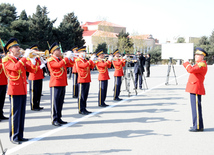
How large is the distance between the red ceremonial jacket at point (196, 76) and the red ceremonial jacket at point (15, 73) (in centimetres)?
372

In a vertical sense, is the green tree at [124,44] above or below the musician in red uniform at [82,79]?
above

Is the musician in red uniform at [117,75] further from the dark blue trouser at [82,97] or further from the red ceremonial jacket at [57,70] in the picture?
the red ceremonial jacket at [57,70]

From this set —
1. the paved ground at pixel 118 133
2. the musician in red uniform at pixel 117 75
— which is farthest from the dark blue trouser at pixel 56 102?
the musician in red uniform at pixel 117 75

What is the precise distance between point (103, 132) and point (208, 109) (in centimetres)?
443

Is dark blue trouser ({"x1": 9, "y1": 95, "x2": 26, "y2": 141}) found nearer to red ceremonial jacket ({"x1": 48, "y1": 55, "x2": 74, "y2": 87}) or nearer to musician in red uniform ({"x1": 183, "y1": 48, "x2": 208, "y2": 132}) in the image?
red ceremonial jacket ({"x1": 48, "y1": 55, "x2": 74, "y2": 87})

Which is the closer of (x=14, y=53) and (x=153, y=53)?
(x=14, y=53)

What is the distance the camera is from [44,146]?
15.9 ft

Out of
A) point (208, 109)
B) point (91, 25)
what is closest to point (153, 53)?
point (91, 25)

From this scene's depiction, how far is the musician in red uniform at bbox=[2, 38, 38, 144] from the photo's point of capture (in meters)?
5.02

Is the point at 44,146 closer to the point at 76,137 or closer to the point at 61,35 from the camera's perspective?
the point at 76,137

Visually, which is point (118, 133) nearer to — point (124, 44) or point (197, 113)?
point (197, 113)

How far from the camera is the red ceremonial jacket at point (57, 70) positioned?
20.8 ft

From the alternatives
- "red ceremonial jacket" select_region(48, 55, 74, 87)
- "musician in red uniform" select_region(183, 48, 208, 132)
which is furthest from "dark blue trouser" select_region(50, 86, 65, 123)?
"musician in red uniform" select_region(183, 48, 208, 132)

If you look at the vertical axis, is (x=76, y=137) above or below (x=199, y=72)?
below
